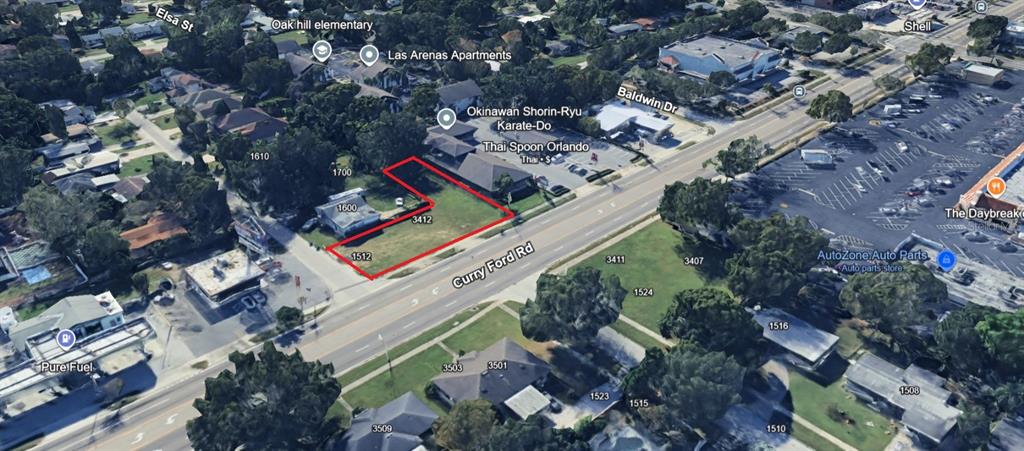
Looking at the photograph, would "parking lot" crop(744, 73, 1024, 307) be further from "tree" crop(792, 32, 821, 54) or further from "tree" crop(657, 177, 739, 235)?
"tree" crop(792, 32, 821, 54)

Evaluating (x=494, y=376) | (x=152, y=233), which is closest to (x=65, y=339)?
(x=152, y=233)

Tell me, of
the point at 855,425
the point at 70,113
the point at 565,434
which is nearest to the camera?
the point at 565,434

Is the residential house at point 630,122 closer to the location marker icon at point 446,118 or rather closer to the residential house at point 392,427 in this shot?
the location marker icon at point 446,118

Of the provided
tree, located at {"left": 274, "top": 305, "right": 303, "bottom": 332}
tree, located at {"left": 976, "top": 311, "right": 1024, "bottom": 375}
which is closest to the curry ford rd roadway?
tree, located at {"left": 274, "top": 305, "right": 303, "bottom": 332}

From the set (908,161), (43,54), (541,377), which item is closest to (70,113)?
(43,54)

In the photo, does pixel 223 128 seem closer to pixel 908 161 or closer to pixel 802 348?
pixel 802 348

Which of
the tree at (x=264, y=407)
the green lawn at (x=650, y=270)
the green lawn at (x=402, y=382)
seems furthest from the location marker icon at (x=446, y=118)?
the tree at (x=264, y=407)
